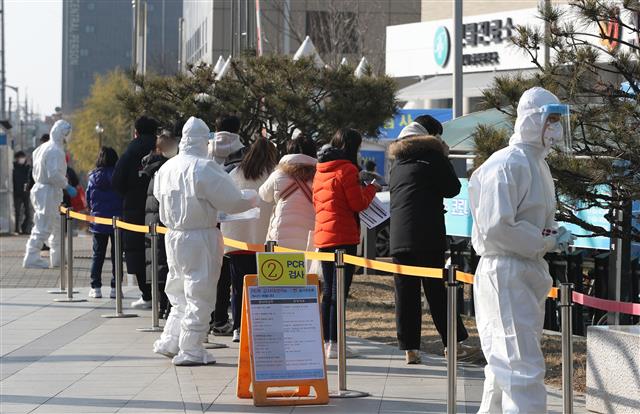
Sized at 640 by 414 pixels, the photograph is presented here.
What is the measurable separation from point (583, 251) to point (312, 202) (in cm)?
309

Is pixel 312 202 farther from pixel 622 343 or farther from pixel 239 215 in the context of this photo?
pixel 622 343

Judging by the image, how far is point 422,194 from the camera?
10.6m

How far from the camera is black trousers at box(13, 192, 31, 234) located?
30.4 m

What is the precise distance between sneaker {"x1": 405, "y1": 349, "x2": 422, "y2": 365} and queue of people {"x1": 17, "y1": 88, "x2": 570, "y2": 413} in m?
0.01

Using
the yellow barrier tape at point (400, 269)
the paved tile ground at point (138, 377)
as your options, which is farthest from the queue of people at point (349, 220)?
the yellow barrier tape at point (400, 269)

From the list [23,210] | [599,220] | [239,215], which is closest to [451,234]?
[599,220]

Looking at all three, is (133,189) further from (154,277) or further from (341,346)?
(341,346)

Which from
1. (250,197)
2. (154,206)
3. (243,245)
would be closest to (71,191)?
(154,206)

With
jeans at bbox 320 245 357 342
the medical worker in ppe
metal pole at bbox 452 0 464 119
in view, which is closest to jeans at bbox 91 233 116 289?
jeans at bbox 320 245 357 342

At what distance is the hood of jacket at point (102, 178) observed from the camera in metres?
16.0

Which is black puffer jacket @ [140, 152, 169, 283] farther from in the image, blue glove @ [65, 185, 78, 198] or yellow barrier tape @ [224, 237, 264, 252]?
blue glove @ [65, 185, 78, 198]

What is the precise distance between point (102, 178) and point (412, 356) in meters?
6.35

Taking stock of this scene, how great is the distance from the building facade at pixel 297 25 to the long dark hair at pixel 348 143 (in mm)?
18935

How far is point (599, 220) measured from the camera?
39.1ft
